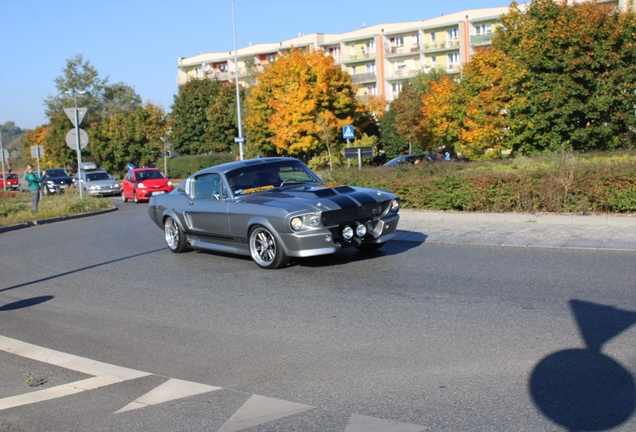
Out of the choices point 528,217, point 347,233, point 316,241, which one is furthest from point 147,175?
point 316,241

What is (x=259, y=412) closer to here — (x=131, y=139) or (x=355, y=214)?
(x=355, y=214)

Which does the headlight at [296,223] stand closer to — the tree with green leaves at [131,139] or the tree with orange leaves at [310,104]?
the tree with orange leaves at [310,104]

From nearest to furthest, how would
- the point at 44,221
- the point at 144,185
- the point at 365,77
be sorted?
1. the point at 44,221
2. the point at 144,185
3. the point at 365,77

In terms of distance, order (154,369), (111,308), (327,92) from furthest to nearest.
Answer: (327,92), (111,308), (154,369)

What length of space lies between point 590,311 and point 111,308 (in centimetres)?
547

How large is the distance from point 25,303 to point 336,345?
4915mm

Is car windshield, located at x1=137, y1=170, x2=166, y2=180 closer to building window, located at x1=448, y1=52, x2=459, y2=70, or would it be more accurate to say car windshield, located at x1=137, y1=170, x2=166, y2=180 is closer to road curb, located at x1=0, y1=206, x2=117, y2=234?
road curb, located at x1=0, y1=206, x2=117, y2=234

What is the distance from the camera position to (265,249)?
10.1 m

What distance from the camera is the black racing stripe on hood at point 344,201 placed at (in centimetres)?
968

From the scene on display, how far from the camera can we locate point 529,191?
45.3 feet

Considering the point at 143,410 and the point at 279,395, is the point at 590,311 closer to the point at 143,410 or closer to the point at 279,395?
the point at 279,395

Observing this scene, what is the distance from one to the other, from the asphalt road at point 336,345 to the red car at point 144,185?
20.5 meters

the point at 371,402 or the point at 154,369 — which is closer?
the point at 371,402

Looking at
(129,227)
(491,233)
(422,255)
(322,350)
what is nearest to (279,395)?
(322,350)
